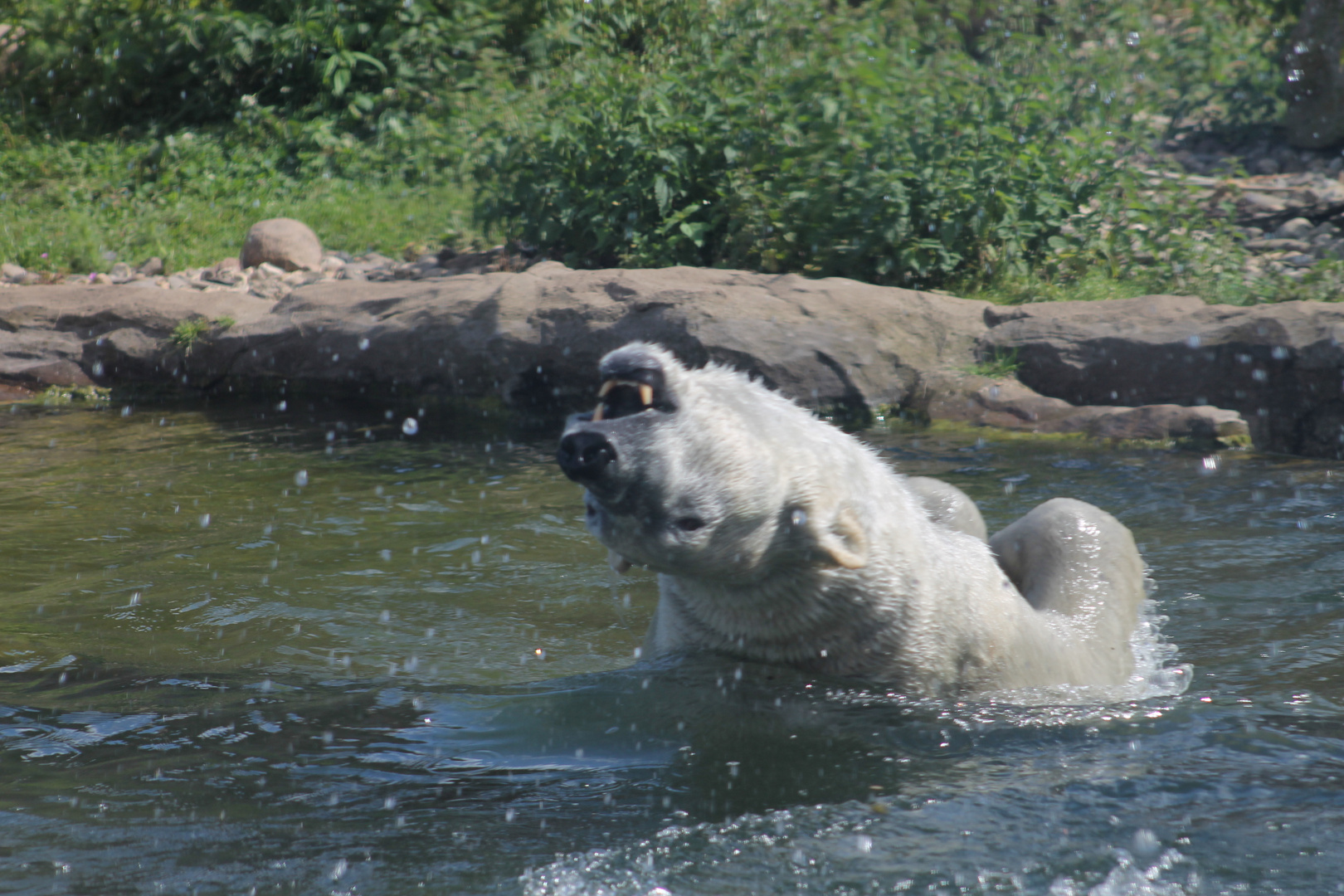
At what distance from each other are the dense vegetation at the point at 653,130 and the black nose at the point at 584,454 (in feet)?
17.1

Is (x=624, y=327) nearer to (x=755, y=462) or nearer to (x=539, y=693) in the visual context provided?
(x=539, y=693)

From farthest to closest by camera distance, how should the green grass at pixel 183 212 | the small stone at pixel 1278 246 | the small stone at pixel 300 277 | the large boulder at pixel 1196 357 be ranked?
the green grass at pixel 183 212
the small stone at pixel 300 277
the small stone at pixel 1278 246
the large boulder at pixel 1196 357

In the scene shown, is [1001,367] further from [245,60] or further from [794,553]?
[245,60]

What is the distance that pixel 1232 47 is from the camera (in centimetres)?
1138

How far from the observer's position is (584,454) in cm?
175

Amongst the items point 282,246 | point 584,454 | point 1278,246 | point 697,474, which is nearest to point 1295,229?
point 1278,246

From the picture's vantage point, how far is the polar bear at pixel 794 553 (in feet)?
6.07

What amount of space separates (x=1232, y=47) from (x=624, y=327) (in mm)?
8310

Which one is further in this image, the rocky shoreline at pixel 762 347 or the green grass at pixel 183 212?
the green grass at pixel 183 212

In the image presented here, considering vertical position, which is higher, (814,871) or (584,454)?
(584,454)

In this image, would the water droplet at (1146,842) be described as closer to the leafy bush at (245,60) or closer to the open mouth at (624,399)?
the open mouth at (624,399)

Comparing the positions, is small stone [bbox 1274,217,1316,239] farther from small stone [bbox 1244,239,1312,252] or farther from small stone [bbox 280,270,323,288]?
small stone [bbox 280,270,323,288]

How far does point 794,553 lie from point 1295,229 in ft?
23.8

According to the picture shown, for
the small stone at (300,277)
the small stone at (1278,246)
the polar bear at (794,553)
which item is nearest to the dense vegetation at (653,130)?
the small stone at (1278,246)
